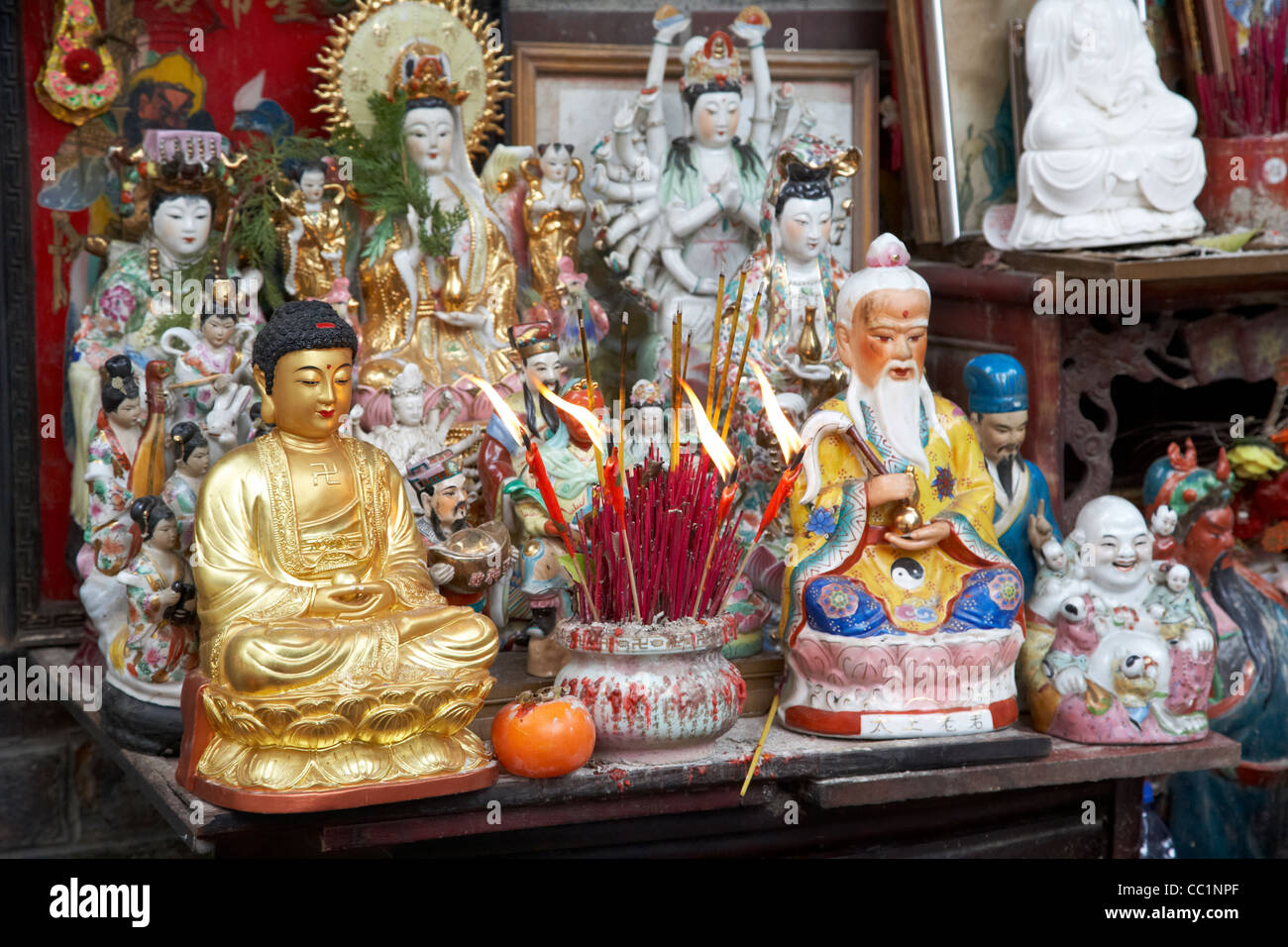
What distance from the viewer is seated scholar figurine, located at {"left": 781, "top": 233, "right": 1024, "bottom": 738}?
509 centimetres

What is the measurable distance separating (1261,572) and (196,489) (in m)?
3.69

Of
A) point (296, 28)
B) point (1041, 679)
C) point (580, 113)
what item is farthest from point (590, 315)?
point (1041, 679)

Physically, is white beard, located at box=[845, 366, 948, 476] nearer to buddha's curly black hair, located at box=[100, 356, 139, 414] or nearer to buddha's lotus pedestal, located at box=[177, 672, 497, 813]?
buddha's lotus pedestal, located at box=[177, 672, 497, 813]

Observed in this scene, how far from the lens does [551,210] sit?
638 cm

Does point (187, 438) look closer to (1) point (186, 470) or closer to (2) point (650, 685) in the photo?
(1) point (186, 470)

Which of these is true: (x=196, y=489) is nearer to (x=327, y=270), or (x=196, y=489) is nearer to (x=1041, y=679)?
(x=327, y=270)

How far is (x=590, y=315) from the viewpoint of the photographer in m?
6.40

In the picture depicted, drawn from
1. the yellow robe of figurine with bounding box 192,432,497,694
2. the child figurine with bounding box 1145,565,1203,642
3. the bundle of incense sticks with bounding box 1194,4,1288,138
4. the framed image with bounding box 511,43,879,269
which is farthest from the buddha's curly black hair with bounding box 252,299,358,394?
the bundle of incense sticks with bounding box 1194,4,1288,138

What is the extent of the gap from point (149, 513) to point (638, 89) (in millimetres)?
2697

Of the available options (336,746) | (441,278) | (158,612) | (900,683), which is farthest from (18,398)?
(900,683)

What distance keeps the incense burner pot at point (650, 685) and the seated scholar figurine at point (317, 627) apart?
11.3 inches

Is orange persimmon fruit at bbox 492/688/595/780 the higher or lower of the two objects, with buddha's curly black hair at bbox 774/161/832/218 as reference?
lower

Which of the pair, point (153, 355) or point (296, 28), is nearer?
point (153, 355)

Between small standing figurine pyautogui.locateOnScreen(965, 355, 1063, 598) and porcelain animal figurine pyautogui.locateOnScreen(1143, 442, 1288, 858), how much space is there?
378 millimetres
